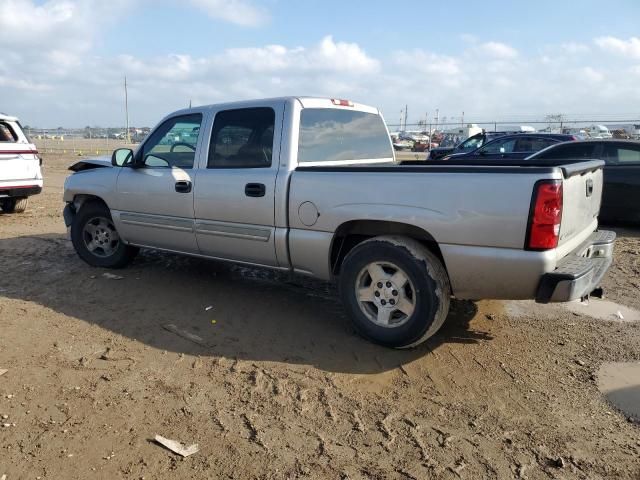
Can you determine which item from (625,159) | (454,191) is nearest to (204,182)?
(454,191)

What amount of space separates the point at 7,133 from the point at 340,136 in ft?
24.7

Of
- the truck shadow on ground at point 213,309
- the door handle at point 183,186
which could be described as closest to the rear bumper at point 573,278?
the truck shadow on ground at point 213,309

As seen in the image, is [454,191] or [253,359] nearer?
[454,191]

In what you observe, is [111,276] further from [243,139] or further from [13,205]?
[13,205]

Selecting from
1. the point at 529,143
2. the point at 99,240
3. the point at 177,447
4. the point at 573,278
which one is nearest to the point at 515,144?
the point at 529,143

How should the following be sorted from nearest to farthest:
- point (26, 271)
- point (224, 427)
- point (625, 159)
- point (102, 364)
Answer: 1. point (224, 427)
2. point (102, 364)
3. point (26, 271)
4. point (625, 159)

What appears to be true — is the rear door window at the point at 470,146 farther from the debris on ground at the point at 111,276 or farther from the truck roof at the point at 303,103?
the debris on ground at the point at 111,276

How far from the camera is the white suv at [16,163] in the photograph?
9.37 m

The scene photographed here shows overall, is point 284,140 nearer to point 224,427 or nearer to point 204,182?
point 204,182

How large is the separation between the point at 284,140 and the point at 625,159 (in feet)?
22.7

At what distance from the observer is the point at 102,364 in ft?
12.6

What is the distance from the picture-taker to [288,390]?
3.51 meters

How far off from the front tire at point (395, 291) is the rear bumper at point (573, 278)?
69 cm

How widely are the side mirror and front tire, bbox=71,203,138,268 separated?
660 mm
